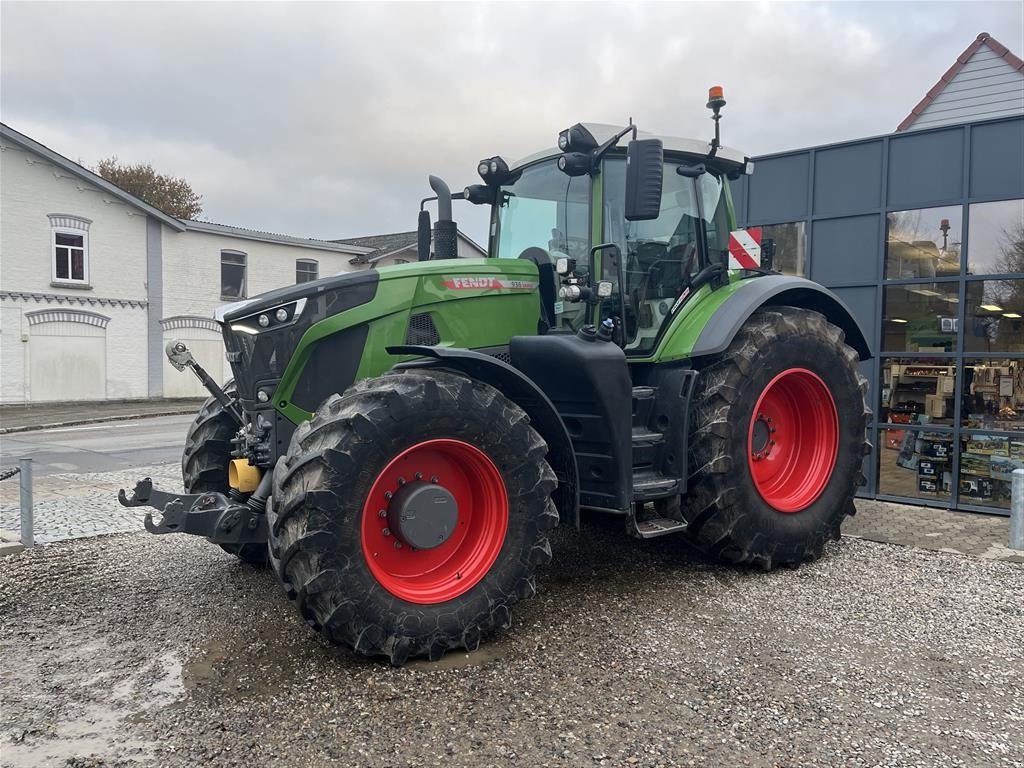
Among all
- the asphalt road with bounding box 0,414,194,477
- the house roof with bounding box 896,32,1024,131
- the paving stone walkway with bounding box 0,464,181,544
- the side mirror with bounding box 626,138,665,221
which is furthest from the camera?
the house roof with bounding box 896,32,1024,131

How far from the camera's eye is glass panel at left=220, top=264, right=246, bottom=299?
24906 mm

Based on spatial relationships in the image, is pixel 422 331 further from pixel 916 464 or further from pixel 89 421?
pixel 89 421

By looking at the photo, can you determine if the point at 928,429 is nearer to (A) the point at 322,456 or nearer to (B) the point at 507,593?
(B) the point at 507,593

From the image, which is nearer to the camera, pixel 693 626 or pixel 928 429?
pixel 693 626

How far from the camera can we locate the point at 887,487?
7906 millimetres

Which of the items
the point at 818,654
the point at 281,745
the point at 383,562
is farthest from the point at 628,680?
the point at 281,745

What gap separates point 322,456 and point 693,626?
2.16m

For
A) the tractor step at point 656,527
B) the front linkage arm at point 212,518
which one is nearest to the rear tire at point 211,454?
the front linkage arm at point 212,518

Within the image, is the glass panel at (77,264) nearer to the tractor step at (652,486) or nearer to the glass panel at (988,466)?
the tractor step at (652,486)

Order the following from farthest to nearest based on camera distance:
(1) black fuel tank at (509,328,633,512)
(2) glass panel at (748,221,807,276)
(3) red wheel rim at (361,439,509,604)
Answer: (2) glass panel at (748,221,807,276), (1) black fuel tank at (509,328,633,512), (3) red wheel rim at (361,439,509,604)

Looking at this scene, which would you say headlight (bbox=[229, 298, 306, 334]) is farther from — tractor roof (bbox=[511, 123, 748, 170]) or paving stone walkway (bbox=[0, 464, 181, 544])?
paving stone walkway (bbox=[0, 464, 181, 544])

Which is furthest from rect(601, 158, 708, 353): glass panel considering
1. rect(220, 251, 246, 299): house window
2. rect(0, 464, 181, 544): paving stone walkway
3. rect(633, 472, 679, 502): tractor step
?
rect(220, 251, 246, 299): house window

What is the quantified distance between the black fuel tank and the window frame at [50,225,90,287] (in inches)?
820

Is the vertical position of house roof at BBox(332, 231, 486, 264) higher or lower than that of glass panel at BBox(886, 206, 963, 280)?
higher
